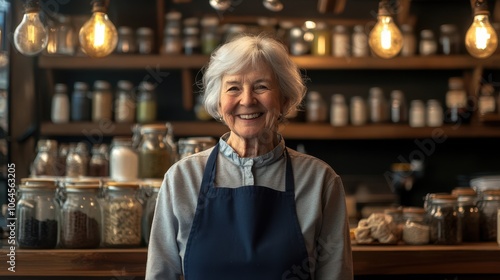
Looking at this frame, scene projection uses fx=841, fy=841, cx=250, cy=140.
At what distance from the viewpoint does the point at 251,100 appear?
6.00ft

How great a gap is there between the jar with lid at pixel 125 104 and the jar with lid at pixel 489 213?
7.35 feet

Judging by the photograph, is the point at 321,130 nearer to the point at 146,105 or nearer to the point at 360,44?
the point at 360,44

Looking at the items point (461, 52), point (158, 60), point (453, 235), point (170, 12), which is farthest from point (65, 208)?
point (461, 52)

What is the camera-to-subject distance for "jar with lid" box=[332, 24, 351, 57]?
4457 mm

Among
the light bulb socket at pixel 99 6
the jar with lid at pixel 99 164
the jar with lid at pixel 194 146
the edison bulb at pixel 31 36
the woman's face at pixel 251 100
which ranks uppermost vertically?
the light bulb socket at pixel 99 6

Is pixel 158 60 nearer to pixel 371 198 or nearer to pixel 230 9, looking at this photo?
A: pixel 230 9

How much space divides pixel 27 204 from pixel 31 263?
170 millimetres

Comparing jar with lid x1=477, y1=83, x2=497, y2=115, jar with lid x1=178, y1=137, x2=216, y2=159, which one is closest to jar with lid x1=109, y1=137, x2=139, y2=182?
jar with lid x1=178, y1=137, x2=216, y2=159

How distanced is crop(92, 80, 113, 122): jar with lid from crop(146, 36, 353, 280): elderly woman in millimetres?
2651

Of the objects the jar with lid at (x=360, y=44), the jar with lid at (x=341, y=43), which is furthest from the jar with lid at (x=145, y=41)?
the jar with lid at (x=360, y=44)

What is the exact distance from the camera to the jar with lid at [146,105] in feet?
14.8

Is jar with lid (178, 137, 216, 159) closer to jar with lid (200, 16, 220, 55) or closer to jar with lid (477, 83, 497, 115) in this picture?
jar with lid (200, 16, 220, 55)

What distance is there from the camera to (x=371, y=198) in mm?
4555

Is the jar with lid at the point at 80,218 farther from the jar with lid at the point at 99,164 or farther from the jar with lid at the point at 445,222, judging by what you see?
the jar with lid at the point at 445,222
